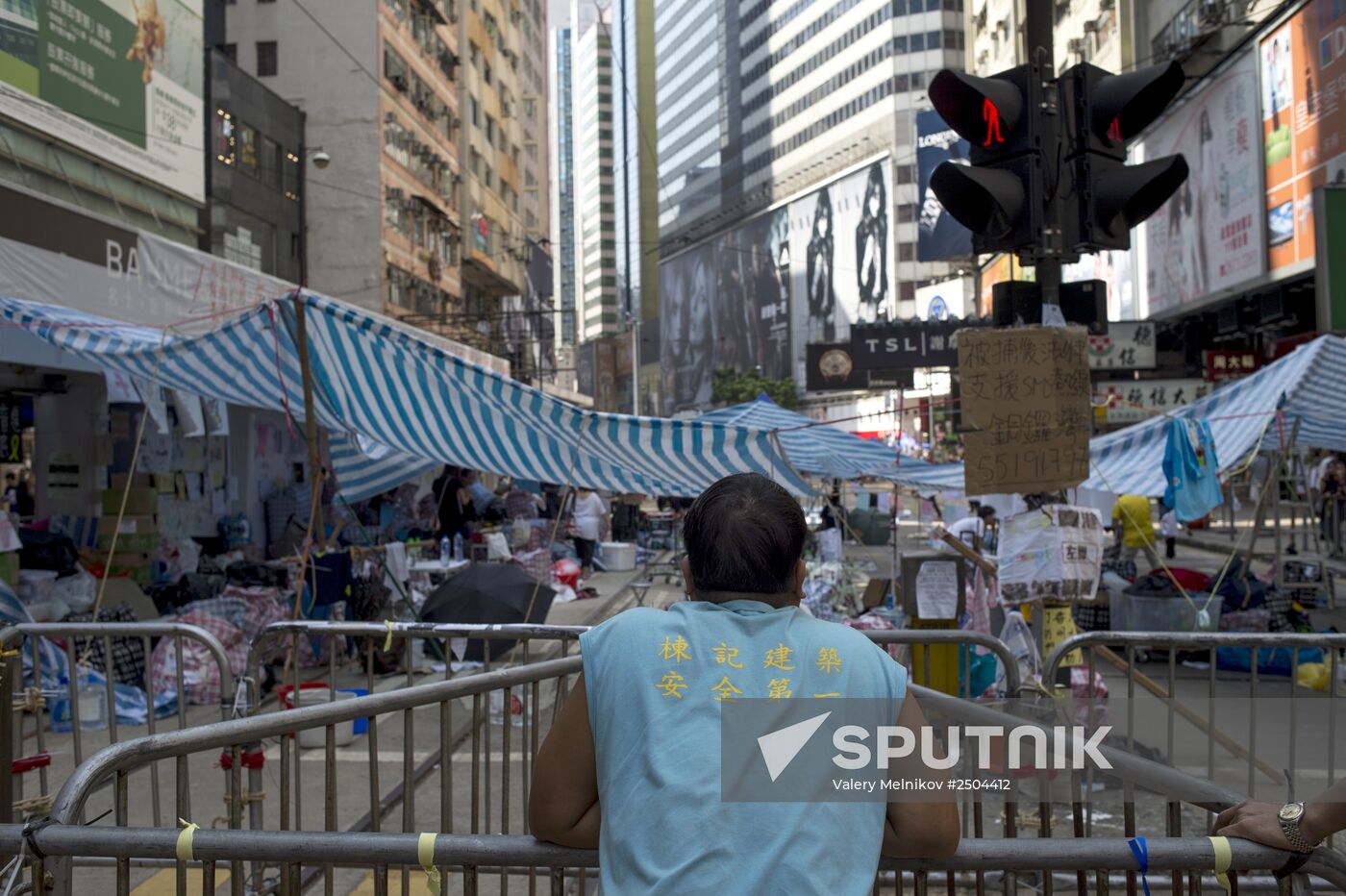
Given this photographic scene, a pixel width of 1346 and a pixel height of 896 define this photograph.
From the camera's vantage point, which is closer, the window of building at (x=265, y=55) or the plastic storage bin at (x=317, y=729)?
the plastic storage bin at (x=317, y=729)

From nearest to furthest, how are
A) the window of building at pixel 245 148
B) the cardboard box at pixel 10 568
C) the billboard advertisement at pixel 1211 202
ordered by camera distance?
the cardboard box at pixel 10 568, the billboard advertisement at pixel 1211 202, the window of building at pixel 245 148

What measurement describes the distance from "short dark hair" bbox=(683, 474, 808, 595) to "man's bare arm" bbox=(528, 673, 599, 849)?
328 millimetres

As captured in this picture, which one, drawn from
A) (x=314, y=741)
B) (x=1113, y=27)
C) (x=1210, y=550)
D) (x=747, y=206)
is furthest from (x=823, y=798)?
(x=747, y=206)

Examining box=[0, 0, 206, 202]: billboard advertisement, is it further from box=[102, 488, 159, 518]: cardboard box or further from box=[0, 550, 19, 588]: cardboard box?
box=[0, 550, 19, 588]: cardboard box

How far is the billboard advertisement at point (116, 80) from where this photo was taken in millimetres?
13047

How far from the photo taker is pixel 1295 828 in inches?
85.8

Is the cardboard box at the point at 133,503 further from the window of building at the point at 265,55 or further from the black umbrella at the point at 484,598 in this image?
the window of building at the point at 265,55

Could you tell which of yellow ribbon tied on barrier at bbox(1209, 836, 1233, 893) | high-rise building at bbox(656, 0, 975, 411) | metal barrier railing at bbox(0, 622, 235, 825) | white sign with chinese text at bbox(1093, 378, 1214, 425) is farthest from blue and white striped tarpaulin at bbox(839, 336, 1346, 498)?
high-rise building at bbox(656, 0, 975, 411)

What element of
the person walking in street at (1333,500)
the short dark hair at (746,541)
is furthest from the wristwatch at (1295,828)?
the person walking in street at (1333,500)

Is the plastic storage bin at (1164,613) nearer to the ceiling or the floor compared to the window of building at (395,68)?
nearer to the floor

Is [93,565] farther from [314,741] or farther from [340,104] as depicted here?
[340,104]

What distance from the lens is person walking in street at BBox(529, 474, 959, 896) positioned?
1907 millimetres

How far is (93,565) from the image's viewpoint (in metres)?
11.8

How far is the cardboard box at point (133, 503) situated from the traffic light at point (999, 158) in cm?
1076
